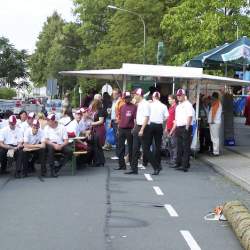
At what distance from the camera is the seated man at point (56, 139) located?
45.9 ft

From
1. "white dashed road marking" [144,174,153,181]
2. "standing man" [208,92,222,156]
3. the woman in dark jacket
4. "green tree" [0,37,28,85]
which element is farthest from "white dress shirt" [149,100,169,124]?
"green tree" [0,37,28,85]

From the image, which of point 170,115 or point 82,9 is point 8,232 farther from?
point 82,9

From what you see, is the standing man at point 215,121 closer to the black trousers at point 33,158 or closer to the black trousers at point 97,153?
the black trousers at point 97,153

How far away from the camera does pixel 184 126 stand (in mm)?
15219

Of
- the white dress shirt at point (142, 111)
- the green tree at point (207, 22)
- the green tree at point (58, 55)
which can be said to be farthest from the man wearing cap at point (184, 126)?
the green tree at point (58, 55)

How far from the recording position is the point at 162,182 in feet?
42.9

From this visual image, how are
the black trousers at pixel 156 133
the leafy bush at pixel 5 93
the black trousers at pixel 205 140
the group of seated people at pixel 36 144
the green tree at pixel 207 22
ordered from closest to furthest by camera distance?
1. the group of seated people at pixel 36 144
2. the black trousers at pixel 156 133
3. the black trousers at pixel 205 140
4. the green tree at pixel 207 22
5. the leafy bush at pixel 5 93

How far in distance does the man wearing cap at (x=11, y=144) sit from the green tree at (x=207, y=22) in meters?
19.4

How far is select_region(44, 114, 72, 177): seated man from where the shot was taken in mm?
13984

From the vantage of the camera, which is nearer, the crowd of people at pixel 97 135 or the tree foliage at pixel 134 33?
the crowd of people at pixel 97 135

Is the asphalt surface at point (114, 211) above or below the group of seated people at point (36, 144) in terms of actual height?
below

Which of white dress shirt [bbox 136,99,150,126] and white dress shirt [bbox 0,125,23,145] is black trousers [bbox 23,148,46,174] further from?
white dress shirt [bbox 136,99,150,126]

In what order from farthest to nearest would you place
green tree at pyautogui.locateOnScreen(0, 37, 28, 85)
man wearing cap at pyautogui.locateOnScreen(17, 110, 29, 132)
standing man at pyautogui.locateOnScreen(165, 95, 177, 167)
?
green tree at pyautogui.locateOnScreen(0, 37, 28, 85) → standing man at pyautogui.locateOnScreen(165, 95, 177, 167) → man wearing cap at pyautogui.locateOnScreen(17, 110, 29, 132)

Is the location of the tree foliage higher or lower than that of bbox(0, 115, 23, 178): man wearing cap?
higher
